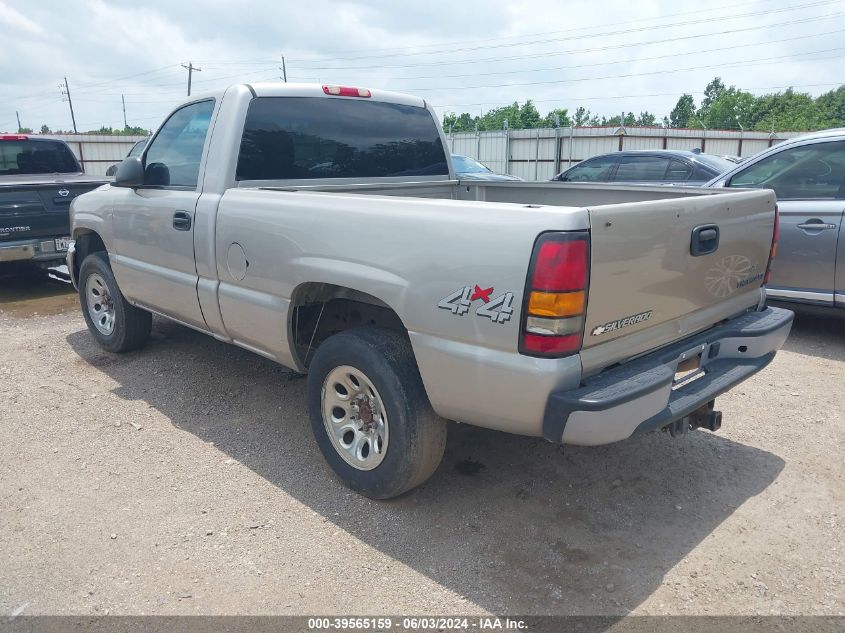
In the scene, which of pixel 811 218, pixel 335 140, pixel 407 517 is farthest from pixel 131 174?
pixel 811 218

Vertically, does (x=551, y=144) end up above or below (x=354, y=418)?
above

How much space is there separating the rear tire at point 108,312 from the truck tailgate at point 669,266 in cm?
403

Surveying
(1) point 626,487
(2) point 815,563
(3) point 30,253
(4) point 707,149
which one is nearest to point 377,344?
(1) point 626,487

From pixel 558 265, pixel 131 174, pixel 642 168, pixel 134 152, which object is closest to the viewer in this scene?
pixel 558 265

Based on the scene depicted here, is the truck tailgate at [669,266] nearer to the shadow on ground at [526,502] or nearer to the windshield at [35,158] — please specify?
the shadow on ground at [526,502]

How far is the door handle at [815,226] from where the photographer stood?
17.8 ft

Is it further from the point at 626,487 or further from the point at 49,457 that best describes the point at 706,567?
the point at 49,457

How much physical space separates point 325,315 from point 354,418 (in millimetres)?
659

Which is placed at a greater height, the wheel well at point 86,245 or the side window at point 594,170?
the side window at point 594,170

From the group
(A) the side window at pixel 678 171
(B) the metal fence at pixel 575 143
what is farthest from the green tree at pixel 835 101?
(A) the side window at pixel 678 171

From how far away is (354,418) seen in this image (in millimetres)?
3387

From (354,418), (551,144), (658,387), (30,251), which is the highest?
(551,144)

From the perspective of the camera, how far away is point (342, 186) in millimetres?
4180

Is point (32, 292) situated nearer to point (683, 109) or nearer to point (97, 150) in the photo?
point (97, 150)
